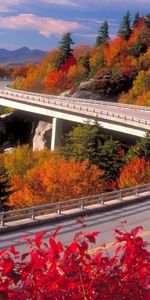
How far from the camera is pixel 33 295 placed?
4156 mm

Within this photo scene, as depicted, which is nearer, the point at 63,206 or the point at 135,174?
the point at 63,206

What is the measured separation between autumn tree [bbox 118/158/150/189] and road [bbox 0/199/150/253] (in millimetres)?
15073

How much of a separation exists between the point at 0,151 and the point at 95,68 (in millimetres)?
26614

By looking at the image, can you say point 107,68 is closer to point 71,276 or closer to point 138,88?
point 138,88

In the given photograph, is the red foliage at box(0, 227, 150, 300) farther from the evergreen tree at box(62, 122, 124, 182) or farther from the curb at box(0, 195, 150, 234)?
the evergreen tree at box(62, 122, 124, 182)

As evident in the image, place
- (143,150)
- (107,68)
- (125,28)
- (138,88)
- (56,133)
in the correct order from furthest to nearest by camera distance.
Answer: (125,28), (107,68), (138,88), (56,133), (143,150)

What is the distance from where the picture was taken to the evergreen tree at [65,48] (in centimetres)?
9512

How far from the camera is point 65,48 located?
96625 mm

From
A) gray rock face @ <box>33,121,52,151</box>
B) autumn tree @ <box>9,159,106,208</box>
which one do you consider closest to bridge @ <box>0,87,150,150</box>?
gray rock face @ <box>33,121,52,151</box>

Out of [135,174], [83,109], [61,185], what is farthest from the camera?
[83,109]

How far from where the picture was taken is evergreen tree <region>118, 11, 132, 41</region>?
96.4 m

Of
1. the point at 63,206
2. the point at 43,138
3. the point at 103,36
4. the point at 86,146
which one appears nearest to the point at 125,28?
the point at 103,36

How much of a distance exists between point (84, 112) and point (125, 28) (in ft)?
158

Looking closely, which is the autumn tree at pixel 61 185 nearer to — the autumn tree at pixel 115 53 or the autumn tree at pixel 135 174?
the autumn tree at pixel 135 174
